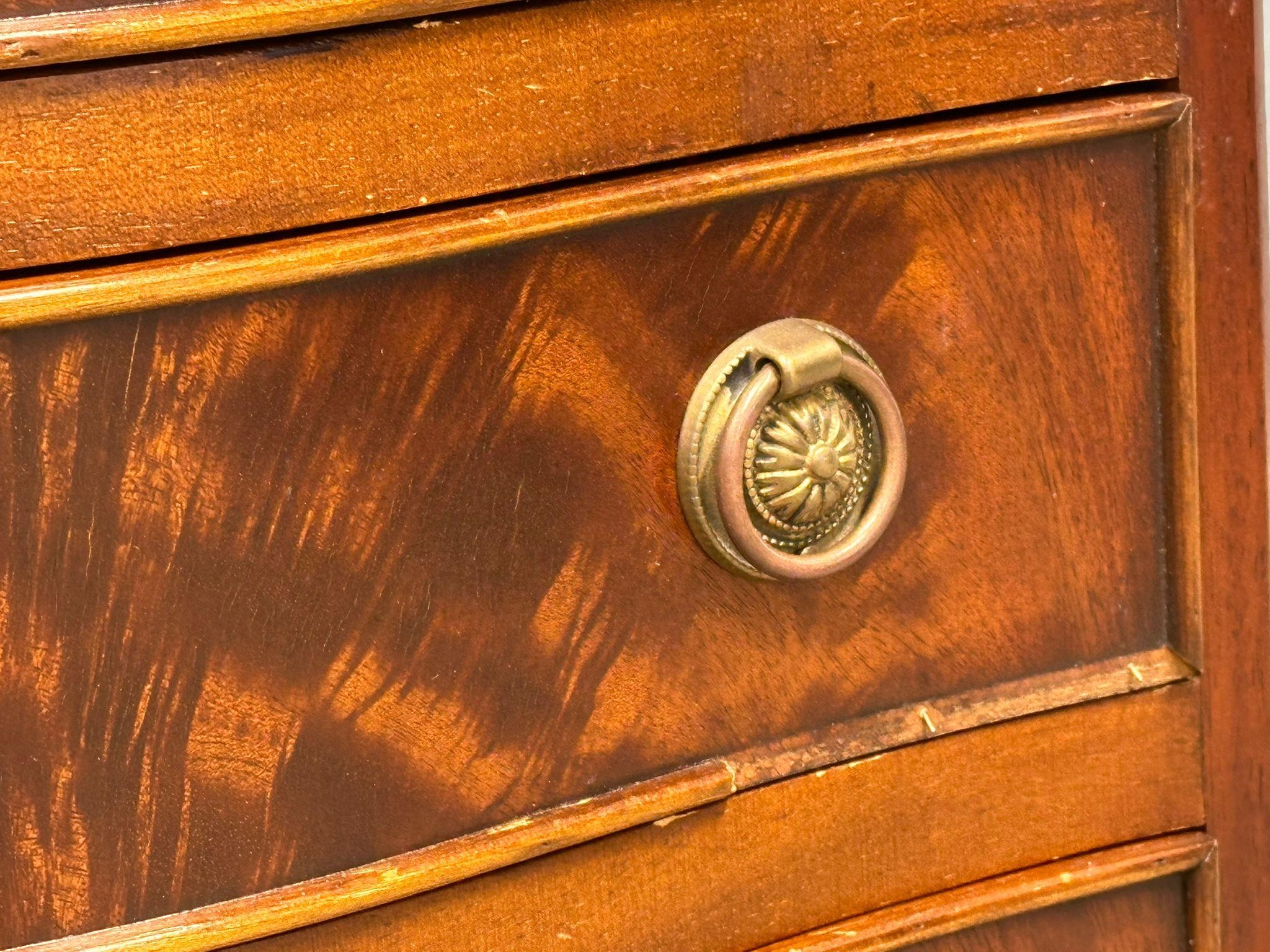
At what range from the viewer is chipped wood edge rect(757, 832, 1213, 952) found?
28.1 inches

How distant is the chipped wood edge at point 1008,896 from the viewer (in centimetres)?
71

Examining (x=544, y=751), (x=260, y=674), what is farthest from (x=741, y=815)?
(x=260, y=674)

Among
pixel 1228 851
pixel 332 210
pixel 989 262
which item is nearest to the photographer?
pixel 332 210

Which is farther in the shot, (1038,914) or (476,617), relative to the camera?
(1038,914)

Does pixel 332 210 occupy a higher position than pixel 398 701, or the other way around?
pixel 332 210

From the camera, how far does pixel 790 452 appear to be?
0.64 meters

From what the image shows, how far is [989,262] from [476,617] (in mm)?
244

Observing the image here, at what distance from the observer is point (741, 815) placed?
689mm

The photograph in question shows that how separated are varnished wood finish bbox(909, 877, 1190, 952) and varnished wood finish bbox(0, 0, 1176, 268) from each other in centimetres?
36

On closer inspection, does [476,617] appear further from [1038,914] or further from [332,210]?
[1038,914]

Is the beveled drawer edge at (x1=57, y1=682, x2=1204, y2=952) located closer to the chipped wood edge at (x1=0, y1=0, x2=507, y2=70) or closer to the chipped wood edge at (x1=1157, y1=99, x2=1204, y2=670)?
the chipped wood edge at (x1=1157, y1=99, x2=1204, y2=670)

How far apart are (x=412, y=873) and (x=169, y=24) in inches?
12.1

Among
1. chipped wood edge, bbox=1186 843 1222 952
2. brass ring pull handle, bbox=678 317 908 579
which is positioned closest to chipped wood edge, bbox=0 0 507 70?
brass ring pull handle, bbox=678 317 908 579

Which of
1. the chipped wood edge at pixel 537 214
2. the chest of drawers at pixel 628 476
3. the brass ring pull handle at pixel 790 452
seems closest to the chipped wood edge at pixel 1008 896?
the chest of drawers at pixel 628 476
